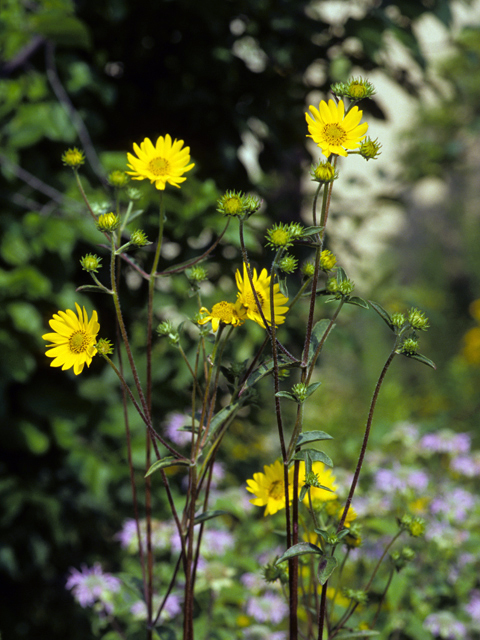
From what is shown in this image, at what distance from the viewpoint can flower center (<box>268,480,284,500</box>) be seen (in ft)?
1.85

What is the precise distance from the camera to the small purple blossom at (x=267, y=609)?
0.99m

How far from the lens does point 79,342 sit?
49 centimetres

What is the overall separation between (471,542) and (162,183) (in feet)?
3.62

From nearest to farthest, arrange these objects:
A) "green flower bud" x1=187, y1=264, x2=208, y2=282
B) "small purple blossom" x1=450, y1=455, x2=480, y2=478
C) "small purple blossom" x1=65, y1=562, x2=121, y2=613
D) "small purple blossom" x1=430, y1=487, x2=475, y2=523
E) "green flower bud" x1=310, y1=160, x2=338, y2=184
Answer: "green flower bud" x1=310, y1=160, x2=338, y2=184 < "green flower bud" x1=187, y1=264, x2=208, y2=282 < "small purple blossom" x1=65, y1=562, x2=121, y2=613 < "small purple blossom" x1=430, y1=487, x2=475, y2=523 < "small purple blossom" x1=450, y1=455, x2=480, y2=478

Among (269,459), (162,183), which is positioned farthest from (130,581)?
(269,459)

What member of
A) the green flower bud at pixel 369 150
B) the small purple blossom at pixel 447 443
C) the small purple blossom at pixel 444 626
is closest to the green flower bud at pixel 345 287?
the green flower bud at pixel 369 150

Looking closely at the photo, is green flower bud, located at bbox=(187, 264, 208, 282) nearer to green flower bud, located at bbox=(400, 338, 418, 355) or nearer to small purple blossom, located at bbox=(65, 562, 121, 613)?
green flower bud, located at bbox=(400, 338, 418, 355)

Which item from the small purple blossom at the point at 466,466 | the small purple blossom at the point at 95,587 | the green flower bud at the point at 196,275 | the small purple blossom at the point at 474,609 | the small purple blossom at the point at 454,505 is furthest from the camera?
the small purple blossom at the point at 466,466

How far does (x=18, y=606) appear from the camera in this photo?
1.52 meters

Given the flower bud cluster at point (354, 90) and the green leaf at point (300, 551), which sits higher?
the flower bud cluster at point (354, 90)

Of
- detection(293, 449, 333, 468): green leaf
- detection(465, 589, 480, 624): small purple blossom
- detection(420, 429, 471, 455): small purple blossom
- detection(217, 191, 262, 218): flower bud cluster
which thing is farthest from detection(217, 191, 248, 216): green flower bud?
detection(420, 429, 471, 455): small purple blossom

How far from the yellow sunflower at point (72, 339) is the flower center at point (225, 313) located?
102 mm

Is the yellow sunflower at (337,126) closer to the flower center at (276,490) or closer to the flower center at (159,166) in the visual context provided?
the flower center at (159,166)

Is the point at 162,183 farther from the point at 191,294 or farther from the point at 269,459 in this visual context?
the point at 269,459
